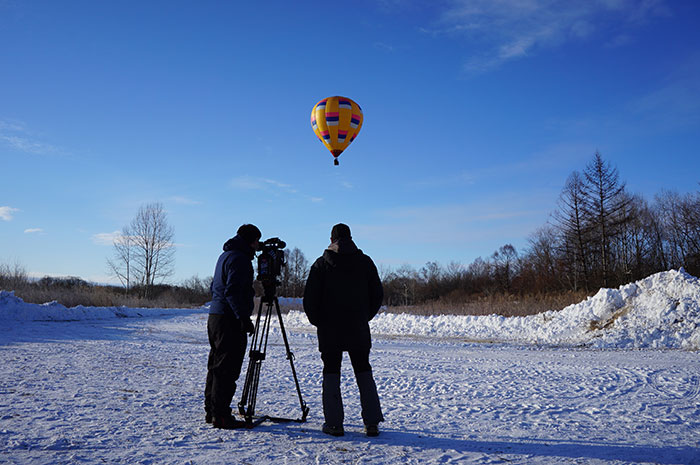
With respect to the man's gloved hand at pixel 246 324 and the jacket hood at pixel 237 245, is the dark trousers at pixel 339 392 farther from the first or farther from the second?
the jacket hood at pixel 237 245

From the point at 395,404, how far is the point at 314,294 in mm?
2375

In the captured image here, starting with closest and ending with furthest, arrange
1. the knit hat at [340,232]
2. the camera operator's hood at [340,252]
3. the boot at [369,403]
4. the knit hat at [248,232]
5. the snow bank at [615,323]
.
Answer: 1. the boot at [369,403]
2. the camera operator's hood at [340,252]
3. the knit hat at [340,232]
4. the knit hat at [248,232]
5. the snow bank at [615,323]

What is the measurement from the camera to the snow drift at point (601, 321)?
14469 mm

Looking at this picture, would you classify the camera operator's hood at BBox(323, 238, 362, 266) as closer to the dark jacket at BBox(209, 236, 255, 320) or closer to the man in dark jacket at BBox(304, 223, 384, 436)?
the man in dark jacket at BBox(304, 223, 384, 436)

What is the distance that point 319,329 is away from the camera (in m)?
5.09

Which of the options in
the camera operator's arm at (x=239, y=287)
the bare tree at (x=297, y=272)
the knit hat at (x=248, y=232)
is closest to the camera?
the camera operator's arm at (x=239, y=287)

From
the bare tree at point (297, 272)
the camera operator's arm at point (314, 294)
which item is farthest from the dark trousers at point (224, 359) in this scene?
the bare tree at point (297, 272)

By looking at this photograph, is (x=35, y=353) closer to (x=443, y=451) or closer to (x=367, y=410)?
(x=367, y=410)

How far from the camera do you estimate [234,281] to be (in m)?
5.05

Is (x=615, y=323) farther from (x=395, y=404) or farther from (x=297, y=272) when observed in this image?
(x=297, y=272)

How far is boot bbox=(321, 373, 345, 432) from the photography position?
190 inches

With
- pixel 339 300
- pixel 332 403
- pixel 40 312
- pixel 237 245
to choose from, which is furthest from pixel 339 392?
pixel 40 312

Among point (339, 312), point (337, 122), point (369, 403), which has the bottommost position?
point (369, 403)

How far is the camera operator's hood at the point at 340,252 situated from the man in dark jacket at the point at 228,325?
2.91 feet
